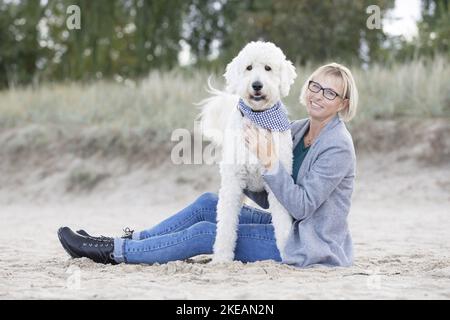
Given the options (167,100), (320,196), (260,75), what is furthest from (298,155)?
(167,100)

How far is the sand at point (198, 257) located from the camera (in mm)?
4027

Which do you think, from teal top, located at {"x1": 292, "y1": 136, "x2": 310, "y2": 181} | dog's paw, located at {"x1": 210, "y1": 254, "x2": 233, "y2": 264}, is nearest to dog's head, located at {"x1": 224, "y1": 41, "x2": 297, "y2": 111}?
teal top, located at {"x1": 292, "y1": 136, "x2": 310, "y2": 181}

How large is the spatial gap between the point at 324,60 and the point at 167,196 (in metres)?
5.31

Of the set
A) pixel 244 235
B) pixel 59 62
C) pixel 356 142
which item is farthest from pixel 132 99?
pixel 244 235

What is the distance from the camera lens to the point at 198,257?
5363 millimetres

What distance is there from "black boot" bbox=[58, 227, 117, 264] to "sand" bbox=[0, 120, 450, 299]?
74 mm

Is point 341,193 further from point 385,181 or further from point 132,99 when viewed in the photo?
point 132,99

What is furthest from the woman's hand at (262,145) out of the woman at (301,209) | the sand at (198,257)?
the sand at (198,257)

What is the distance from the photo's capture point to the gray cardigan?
174 inches

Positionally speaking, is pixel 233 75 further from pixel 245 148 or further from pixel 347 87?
pixel 347 87

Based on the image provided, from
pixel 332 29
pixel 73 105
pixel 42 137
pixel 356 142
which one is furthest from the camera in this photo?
pixel 332 29

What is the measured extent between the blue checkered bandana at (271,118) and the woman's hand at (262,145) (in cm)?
4

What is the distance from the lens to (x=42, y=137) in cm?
1272

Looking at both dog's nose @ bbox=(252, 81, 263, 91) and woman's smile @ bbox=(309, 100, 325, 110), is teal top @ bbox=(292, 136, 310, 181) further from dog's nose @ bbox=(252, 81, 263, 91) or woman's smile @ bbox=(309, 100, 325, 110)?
dog's nose @ bbox=(252, 81, 263, 91)
